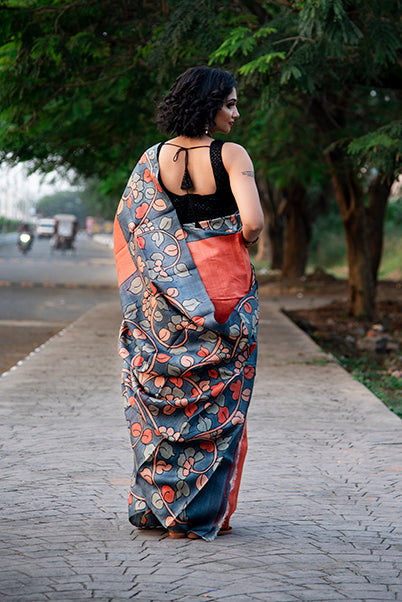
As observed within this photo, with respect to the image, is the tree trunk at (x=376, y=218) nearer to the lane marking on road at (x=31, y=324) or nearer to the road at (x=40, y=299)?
the road at (x=40, y=299)

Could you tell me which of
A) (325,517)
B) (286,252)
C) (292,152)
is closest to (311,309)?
(292,152)

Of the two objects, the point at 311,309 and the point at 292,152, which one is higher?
the point at 292,152

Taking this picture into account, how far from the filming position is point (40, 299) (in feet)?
65.3

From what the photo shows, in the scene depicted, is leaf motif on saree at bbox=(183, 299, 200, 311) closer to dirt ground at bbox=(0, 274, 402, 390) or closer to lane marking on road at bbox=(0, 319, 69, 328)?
dirt ground at bbox=(0, 274, 402, 390)

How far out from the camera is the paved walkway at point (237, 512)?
3.36m

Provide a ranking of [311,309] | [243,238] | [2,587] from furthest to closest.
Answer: [311,309], [243,238], [2,587]

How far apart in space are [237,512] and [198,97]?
6.40 ft

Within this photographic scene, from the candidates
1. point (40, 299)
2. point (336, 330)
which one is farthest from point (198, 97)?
point (40, 299)

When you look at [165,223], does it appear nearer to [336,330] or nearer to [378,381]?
[378,381]

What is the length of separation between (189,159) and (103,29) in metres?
7.18

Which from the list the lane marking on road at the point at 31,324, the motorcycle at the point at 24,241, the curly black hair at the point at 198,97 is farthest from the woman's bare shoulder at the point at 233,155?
the motorcycle at the point at 24,241

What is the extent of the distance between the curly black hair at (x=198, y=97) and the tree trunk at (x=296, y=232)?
70.2 feet

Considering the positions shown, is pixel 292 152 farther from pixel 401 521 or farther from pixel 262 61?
pixel 401 521

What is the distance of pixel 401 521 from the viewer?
4258 millimetres
